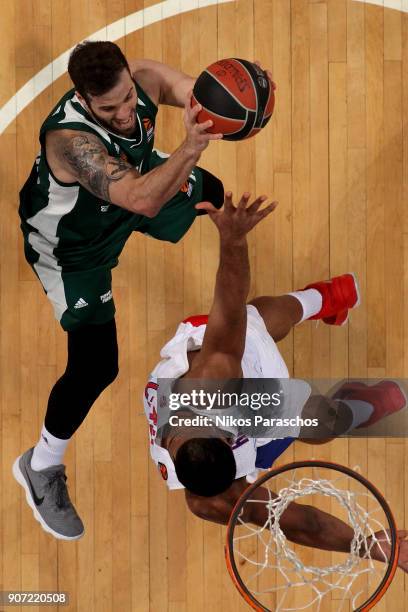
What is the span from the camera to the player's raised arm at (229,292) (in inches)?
110

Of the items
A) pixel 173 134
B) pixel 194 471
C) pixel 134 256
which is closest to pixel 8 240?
pixel 134 256

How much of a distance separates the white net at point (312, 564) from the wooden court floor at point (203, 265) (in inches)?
7.9

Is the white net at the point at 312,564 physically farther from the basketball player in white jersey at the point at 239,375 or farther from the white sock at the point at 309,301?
the white sock at the point at 309,301

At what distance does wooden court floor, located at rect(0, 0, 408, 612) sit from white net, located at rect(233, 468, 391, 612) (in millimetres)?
200

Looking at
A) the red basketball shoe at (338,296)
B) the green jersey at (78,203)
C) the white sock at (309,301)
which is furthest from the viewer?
the red basketball shoe at (338,296)

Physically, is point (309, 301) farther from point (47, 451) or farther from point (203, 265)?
point (47, 451)

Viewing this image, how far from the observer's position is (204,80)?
3242 millimetres

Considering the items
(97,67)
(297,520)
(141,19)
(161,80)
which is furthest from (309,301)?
(141,19)

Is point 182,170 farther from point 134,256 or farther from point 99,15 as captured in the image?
Answer: point 99,15

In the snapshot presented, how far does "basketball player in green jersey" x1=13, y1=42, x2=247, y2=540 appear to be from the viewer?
3.09 meters

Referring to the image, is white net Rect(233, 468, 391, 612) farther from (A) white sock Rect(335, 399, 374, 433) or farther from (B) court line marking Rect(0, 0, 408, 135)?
(B) court line marking Rect(0, 0, 408, 135)

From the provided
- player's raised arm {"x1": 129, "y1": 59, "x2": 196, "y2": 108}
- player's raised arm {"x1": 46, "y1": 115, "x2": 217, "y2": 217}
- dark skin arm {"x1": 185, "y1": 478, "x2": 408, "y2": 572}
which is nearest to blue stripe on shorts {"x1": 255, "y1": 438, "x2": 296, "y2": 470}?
dark skin arm {"x1": 185, "y1": 478, "x2": 408, "y2": 572}

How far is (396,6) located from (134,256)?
217cm

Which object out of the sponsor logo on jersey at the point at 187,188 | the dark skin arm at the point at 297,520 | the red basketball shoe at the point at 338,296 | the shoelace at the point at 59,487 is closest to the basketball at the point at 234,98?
the sponsor logo on jersey at the point at 187,188
